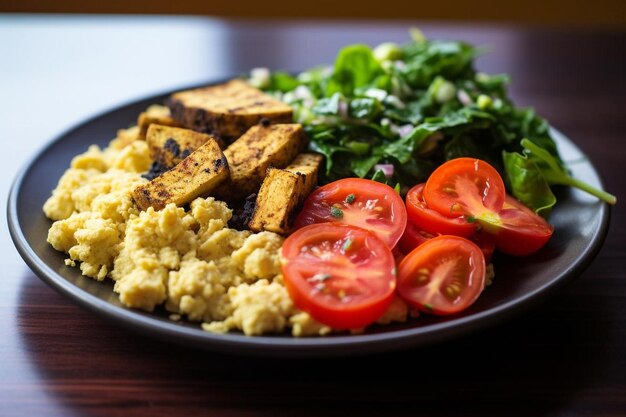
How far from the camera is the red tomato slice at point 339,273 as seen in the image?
2.06 meters

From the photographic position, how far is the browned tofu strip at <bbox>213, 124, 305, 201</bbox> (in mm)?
Result: 2662

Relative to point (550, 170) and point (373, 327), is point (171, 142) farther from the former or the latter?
point (550, 170)

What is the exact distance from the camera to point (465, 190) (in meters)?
2.59

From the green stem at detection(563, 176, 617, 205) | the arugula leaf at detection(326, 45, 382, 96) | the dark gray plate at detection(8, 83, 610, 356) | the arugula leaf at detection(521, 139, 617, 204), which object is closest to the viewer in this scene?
the dark gray plate at detection(8, 83, 610, 356)

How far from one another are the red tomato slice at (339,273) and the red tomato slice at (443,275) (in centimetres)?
9

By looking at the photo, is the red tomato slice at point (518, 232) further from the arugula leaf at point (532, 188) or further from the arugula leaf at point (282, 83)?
the arugula leaf at point (282, 83)

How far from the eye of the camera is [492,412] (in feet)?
6.61

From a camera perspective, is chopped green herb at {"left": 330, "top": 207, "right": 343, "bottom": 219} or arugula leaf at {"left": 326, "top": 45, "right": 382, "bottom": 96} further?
arugula leaf at {"left": 326, "top": 45, "right": 382, "bottom": 96}

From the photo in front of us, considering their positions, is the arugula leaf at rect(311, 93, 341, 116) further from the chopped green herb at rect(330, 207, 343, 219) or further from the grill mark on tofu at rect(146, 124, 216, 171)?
the chopped green herb at rect(330, 207, 343, 219)

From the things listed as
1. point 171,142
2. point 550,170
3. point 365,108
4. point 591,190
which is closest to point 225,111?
point 171,142

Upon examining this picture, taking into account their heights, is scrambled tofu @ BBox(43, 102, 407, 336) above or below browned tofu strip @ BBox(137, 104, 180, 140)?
below

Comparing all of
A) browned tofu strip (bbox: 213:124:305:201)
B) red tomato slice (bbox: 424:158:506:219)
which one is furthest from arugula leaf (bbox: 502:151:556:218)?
browned tofu strip (bbox: 213:124:305:201)

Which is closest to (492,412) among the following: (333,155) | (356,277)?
(356,277)

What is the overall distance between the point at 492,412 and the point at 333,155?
1335 mm
